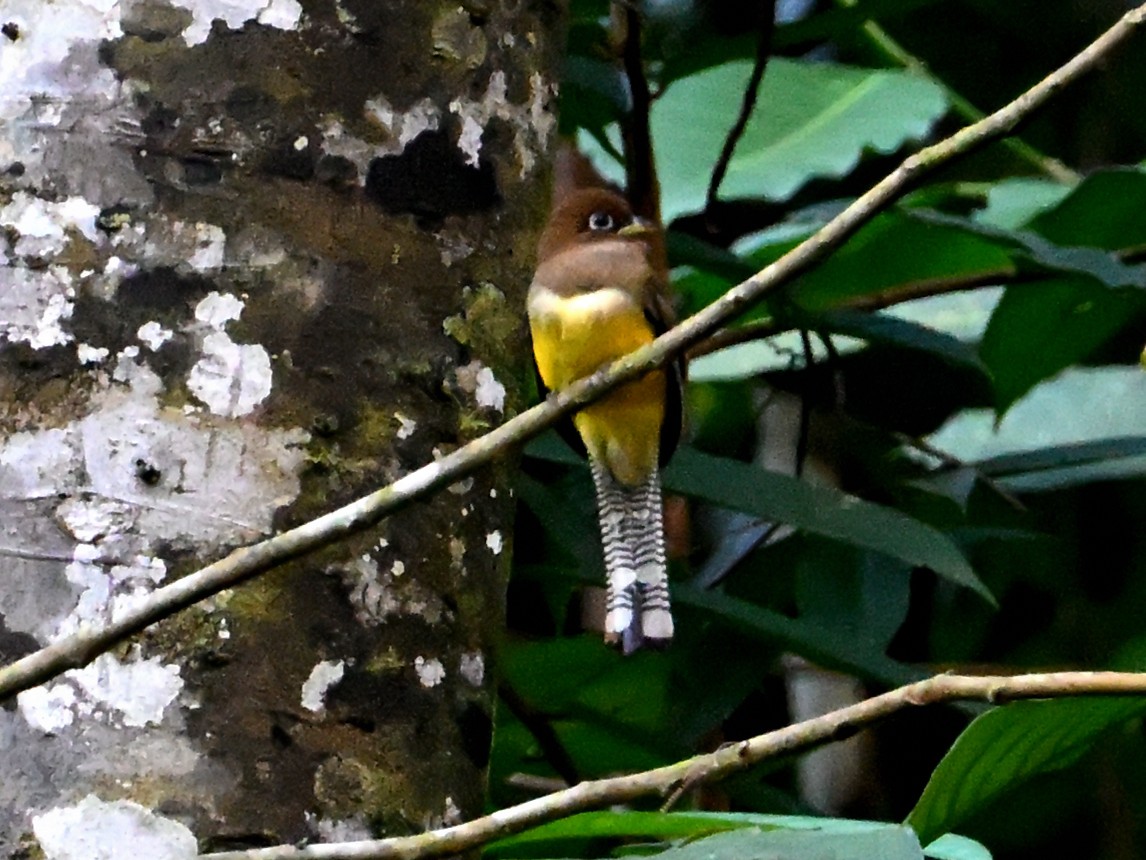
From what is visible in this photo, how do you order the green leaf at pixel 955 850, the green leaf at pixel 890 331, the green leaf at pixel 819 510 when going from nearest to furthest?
the green leaf at pixel 955 850 → the green leaf at pixel 819 510 → the green leaf at pixel 890 331

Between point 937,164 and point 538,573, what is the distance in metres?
0.83

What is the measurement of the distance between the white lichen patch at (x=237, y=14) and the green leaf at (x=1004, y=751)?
2.20 ft

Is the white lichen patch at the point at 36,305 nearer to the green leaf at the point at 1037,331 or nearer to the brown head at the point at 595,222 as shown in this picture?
the brown head at the point at 595,222

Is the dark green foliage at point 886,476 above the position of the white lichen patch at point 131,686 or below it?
above

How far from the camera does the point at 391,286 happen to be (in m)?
1.14

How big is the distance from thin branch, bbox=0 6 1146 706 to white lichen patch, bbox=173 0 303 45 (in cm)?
43

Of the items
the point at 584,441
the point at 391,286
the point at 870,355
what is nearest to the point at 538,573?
the point at 584,441

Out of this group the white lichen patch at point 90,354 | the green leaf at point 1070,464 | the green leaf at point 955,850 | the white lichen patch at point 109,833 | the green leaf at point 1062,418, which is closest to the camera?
the green leaf at point 955,850

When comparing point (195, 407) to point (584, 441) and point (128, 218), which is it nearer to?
point (128, 218)

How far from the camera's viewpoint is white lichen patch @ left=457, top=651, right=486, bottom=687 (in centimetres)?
112

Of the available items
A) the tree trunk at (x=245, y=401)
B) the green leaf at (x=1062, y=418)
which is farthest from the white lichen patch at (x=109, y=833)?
the green leaf at (x=1062, y=418)

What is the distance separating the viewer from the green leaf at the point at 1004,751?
0.88 metres

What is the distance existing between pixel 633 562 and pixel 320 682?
1.31 feet

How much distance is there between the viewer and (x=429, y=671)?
108cm
